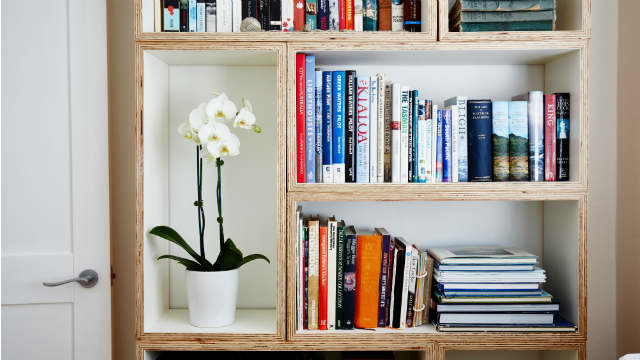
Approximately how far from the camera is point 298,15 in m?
1.42

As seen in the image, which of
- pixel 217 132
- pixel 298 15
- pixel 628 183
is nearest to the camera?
pixel 217 132

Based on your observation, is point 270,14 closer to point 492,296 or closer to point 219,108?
point 219,108

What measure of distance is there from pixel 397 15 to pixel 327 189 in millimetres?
613

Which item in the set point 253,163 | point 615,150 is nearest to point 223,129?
point 253,163

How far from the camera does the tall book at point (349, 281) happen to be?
4.52 feet

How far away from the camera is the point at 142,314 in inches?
53.1

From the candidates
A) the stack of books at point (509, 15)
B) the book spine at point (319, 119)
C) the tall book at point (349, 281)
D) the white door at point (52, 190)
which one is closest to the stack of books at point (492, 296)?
the tall book at point (349, 281)

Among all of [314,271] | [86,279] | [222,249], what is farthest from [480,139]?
[86,279]

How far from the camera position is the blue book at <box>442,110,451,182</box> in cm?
139

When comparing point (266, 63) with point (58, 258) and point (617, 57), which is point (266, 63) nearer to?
point (58, 258)

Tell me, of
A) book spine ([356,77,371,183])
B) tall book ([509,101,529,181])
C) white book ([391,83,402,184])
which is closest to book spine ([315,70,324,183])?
book spine ([356,77,371,183])

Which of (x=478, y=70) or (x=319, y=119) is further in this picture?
(x=478, y=70)

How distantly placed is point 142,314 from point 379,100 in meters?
0.95

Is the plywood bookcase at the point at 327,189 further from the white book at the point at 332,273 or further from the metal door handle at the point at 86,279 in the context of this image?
the metal door handle at the point at 86,279
